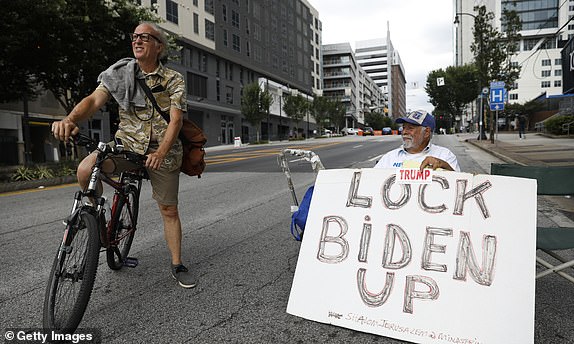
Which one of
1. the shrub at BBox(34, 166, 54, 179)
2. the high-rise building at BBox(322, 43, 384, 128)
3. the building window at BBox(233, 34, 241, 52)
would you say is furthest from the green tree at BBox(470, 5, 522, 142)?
the high-rise building at BBox(322, 43, 384, 128)

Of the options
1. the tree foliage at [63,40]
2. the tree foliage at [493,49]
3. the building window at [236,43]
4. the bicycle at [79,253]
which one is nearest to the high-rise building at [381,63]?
the building window at [236,43]

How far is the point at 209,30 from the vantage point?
44688 mm

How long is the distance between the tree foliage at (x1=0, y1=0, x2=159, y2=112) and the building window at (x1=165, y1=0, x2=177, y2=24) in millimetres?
22762

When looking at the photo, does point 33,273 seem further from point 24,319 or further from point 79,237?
point 79,237

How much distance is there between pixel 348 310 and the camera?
253cm

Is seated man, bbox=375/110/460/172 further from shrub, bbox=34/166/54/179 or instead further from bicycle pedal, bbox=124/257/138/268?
shrub, bbox=34/166/54/179

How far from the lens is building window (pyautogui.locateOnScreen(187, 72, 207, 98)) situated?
4132 cm

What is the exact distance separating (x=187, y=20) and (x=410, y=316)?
42.7m

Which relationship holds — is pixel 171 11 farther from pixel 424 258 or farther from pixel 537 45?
pixel 537 45

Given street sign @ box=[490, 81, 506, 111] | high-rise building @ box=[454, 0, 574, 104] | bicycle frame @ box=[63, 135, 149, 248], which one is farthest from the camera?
high-rise building @ box=[454, 0, 574, 104]

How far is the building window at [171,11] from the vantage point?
37250mm

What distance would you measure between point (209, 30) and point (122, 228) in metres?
44.8

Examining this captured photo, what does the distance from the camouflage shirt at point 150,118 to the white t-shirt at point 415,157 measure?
72.5 inches

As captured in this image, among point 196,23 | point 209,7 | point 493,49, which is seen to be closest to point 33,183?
point 493,49
